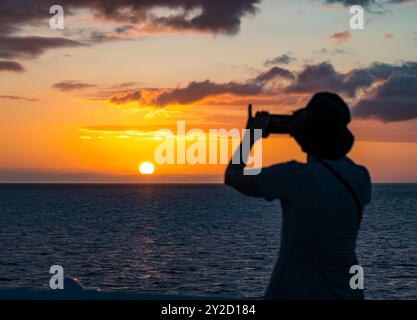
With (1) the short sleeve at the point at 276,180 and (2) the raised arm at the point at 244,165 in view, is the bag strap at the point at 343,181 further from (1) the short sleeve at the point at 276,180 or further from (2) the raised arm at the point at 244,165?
(2) the raised arm at the point at 244,165

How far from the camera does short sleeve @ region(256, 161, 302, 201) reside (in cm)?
289

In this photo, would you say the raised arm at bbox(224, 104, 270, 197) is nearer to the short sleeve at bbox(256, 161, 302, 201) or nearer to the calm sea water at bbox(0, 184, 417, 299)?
the short sleeve at bbox(256, 161, 302, 201)

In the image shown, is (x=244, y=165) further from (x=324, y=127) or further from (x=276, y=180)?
(x=324, y=127)

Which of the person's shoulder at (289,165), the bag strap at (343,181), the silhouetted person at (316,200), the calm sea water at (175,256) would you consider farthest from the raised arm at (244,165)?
the calm sea water at (175,256)

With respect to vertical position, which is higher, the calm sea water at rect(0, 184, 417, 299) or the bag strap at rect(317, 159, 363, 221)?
the bag strap at rect(317, 159, 363, 221)

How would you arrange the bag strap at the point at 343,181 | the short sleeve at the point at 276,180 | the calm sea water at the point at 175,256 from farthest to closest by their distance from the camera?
the calm sea water at the point at 175,256 → the bag strap at the point at 343,181 → the short sleeve at the point at 276,180

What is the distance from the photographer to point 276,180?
291 cm

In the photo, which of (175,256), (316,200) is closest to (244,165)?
(316,200)

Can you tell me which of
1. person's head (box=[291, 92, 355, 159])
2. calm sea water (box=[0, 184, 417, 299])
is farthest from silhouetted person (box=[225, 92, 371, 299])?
calm sea water (box=[0, 184, 417, 299])

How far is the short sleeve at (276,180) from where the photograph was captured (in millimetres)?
2895

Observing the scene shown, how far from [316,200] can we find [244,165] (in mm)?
395
